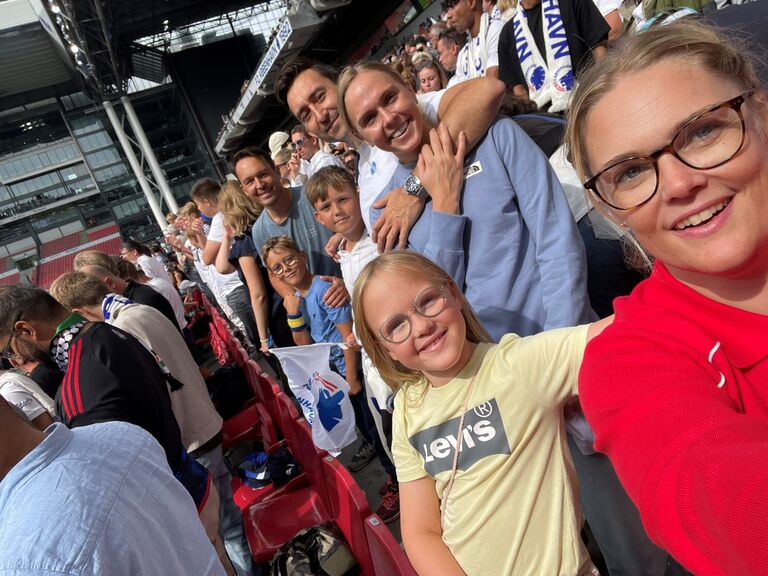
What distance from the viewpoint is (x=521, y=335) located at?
161cm

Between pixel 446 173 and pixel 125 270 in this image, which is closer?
pixel 446 173

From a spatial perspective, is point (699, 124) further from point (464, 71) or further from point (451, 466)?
point (464, 71)

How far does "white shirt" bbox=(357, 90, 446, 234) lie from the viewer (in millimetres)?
1894

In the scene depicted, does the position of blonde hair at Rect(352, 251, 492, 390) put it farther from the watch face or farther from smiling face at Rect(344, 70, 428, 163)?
smiling face at Rect(344, 70, 428, 163)

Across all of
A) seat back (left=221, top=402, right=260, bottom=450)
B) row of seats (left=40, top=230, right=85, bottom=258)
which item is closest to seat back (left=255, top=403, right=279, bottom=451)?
seat back (left=221, top=402, right=260, bottom=450)

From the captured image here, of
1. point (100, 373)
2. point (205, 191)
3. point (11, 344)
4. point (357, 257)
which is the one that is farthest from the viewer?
point (205, 191)

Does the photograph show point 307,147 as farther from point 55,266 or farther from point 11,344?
point 55,266

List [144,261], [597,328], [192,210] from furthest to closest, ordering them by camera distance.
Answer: [144,261], [192,210], [597,328]

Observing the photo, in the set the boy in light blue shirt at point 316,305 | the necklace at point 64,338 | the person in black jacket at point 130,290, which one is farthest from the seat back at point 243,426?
the necklace at point 64,338

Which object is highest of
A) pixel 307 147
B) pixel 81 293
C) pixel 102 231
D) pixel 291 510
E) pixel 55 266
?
pixel 102 231

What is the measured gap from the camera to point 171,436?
2115 mm

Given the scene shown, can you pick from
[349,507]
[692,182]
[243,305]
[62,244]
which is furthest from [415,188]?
[62,244]

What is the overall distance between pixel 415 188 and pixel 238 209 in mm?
2592

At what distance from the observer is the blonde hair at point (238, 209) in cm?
376
